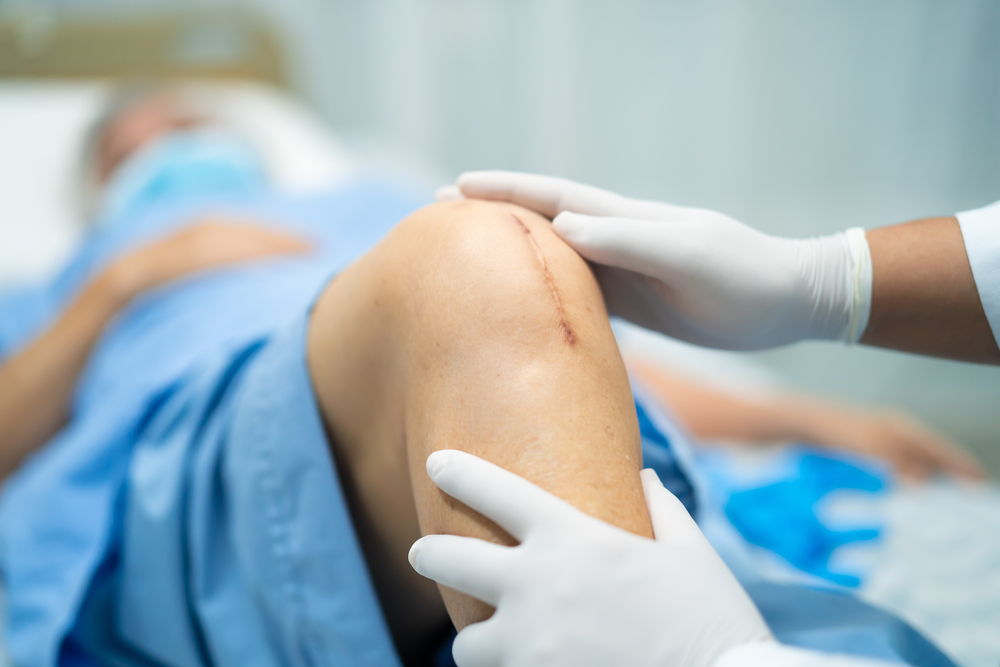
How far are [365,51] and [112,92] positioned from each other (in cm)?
79

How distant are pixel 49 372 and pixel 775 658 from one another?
0.99m

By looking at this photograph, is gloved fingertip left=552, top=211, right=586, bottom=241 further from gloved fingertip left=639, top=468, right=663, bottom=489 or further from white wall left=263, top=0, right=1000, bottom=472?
white wall left=263, top=0, right=1000, bottom=472

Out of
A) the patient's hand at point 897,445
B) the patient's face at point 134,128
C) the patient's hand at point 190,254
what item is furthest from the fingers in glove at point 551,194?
the patient's face at point 134,128

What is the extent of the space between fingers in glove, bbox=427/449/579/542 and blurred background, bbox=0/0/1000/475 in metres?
1.65

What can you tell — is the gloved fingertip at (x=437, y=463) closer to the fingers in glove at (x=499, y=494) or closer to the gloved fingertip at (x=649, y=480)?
the fingers in glove at (x=499, y=494)

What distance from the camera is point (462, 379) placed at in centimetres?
42

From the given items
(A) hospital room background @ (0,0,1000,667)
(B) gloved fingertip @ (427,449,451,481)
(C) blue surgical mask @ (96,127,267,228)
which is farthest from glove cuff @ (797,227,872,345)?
(C) blue surgical mask @ (96,127,267,228)

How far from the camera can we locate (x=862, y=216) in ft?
5.84

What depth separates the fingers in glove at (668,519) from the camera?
1.25ft

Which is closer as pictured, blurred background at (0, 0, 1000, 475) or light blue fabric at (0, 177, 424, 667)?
light blue fabric at (0, 177, 424, 667)

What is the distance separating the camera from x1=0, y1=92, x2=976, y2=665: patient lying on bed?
42cm

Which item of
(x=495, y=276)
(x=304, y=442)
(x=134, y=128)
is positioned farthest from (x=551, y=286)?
(x=134, y=128)

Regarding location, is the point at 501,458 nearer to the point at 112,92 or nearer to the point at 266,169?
the point at 266,169

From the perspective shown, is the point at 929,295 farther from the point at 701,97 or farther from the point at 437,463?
the point at 701,97
